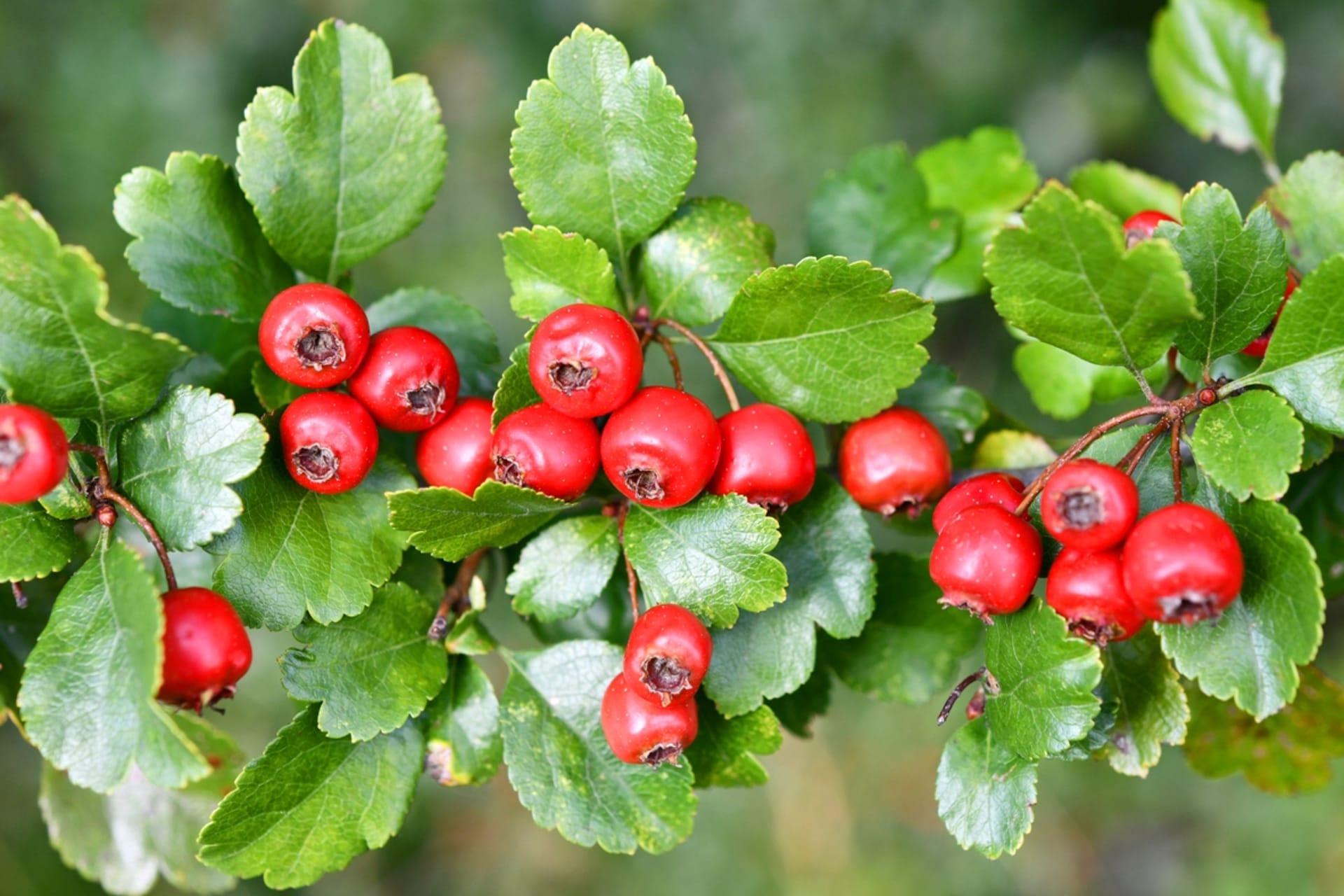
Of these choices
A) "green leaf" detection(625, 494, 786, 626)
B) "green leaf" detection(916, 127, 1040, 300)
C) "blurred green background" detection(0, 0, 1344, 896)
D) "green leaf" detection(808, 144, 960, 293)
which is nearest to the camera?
"green leaf" detection(625, 494, 786, 626)

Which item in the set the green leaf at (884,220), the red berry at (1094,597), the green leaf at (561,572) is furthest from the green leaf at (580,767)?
the green leaf at (884,220)

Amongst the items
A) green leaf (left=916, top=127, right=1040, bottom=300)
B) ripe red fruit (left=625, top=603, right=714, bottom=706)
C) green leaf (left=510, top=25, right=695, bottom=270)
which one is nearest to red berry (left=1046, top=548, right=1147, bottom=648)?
ripe red fruit (left=625, top=603, right=714, bottom=706)

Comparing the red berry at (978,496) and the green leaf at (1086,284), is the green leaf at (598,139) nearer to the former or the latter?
the green leaf at (1086,284)

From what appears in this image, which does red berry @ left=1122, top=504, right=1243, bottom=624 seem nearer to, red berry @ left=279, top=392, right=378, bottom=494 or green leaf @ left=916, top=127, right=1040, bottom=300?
green leaf @ left=916, top=127, right=1040, bottom=300

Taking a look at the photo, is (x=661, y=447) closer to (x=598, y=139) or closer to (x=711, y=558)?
(x=711, y=558)

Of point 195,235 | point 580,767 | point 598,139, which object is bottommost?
point 580,767

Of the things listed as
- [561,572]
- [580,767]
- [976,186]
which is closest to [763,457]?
[561,572]
